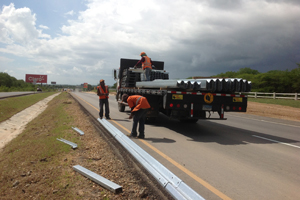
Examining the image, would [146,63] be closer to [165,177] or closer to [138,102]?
[138,102]

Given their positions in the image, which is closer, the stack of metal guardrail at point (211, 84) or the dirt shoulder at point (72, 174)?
the dirt shoulder at point (72, 174)

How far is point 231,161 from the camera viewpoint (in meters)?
5.18

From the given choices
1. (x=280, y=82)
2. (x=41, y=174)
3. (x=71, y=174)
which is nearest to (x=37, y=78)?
(x=280, y=82)

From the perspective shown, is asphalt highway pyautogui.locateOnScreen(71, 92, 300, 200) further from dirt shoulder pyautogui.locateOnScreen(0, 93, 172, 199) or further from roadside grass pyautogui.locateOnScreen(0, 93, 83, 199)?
roadside grass pyautogui.locateOnScreen(0, 93, 83, 199)

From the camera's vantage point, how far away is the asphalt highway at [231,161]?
12.4 ft

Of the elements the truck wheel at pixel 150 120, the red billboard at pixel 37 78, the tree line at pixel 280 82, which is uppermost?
the red billboard at pixel 37 78

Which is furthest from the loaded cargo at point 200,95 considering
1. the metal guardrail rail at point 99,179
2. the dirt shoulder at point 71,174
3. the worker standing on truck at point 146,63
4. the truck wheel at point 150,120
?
the metal guardrail rail at point 99,179

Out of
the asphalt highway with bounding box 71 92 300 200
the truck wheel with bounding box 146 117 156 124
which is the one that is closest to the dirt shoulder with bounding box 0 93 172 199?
the asphalt highway with bounding box 71 92 300 200

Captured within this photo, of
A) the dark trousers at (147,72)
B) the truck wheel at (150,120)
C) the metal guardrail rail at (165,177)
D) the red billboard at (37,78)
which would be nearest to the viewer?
the metal guardrail rail at (165,177)

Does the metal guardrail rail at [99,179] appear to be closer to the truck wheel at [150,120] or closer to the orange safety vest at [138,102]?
the orange safety vest at [138,102]

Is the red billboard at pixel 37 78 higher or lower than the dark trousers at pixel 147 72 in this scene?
higher

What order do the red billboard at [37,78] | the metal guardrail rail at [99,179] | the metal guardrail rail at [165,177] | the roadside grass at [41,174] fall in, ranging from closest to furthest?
the metal guardrail rail at [165,177]
the metal guardrail rail at [99,179]
the roadside grass at [41,174]
the red billboard at [37,78]

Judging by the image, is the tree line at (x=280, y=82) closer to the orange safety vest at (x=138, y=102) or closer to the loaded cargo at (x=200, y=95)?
the loaded cargo at (x=200, y=95)

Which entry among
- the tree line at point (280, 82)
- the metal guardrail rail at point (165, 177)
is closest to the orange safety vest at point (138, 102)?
the metal guardrail rail at point (165, 177)
